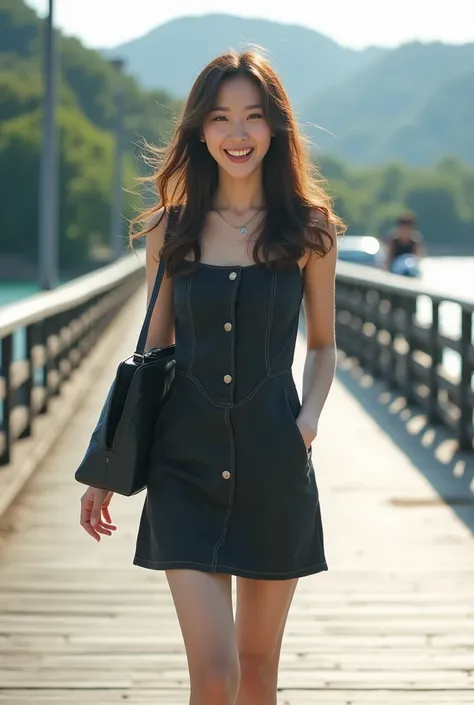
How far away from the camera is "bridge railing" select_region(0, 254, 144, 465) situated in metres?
8.05

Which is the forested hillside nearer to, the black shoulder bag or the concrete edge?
the concrete edge

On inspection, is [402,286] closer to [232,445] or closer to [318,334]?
[318,334]

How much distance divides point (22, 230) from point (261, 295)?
101m

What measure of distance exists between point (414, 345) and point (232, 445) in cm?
857

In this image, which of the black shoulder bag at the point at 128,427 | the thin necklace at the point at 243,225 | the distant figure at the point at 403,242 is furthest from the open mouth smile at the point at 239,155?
the distant figure at the point at 403,242

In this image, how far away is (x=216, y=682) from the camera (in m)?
2.91

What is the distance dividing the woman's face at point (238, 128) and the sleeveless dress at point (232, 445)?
24 cm

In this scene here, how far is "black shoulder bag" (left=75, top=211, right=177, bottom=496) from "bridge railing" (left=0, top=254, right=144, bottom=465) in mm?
4236

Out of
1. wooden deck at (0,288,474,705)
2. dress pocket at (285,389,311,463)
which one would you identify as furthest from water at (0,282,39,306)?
dress pocket at (285,389,311,463)

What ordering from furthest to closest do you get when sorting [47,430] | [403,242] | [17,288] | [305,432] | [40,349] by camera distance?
[17,288]
[403,242]
[40,349]
[47,430]
[305,432]

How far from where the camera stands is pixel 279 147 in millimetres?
3357

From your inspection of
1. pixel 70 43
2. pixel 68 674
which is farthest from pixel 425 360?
pixel 70 43

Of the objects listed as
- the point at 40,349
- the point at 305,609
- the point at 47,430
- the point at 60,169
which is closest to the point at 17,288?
the point at 60,169

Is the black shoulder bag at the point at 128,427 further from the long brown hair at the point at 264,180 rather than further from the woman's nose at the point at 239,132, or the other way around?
the woman's nose at the point at 239,132
